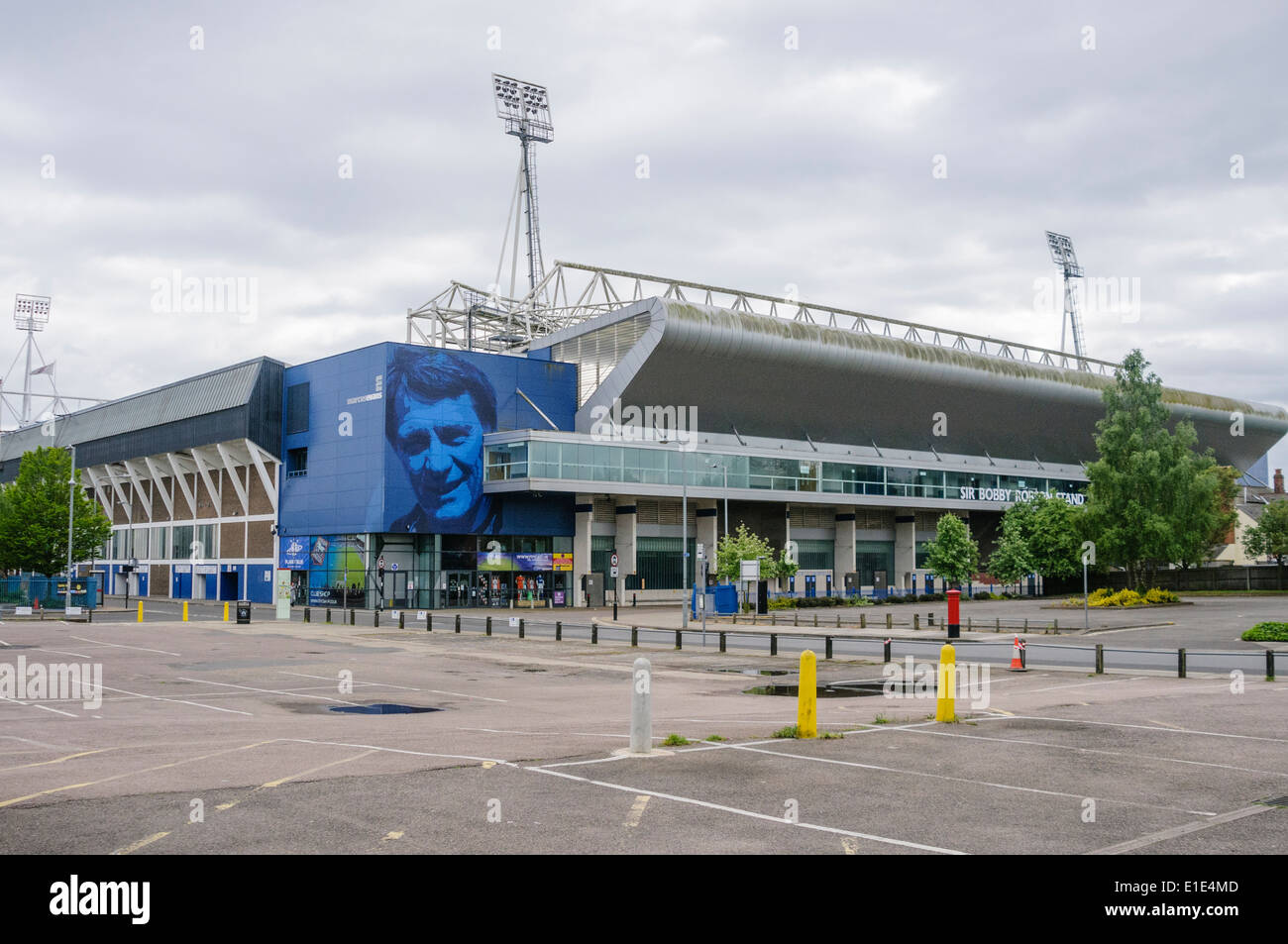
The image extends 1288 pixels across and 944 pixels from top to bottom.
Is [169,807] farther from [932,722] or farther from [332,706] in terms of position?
[932,722]

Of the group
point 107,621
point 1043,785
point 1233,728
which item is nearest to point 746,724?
point 1043,785

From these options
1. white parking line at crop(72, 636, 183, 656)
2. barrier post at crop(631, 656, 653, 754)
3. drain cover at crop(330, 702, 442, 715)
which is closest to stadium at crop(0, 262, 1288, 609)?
white parking line at crop(72, 636, 183, 656)

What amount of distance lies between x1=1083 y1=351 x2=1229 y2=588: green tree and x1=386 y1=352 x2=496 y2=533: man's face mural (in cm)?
3825

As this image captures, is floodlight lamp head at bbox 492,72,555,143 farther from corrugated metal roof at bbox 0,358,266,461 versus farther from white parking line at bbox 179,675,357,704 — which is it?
white parking line at bbox 179,675,357,704

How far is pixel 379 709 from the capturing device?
17750 mm

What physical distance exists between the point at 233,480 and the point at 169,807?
7469cm

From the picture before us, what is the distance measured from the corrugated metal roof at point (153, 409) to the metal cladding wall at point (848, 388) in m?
25.2

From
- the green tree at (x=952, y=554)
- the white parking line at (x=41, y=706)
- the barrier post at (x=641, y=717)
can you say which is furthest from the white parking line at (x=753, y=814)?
the green tree at (x=952, y=554)

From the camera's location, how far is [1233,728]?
14.9 meters

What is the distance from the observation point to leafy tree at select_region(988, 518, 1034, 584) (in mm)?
72625

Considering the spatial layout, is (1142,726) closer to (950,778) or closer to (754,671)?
(950,778)

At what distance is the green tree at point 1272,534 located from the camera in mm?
87562

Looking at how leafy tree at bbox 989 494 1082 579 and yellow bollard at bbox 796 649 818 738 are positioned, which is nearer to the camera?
yellow bollard at bbox 796 649 818 738
